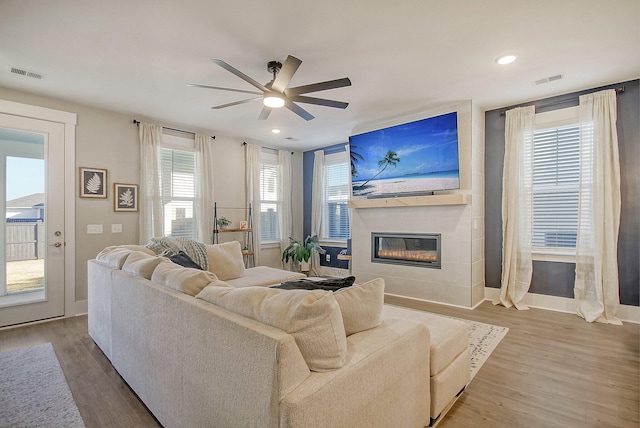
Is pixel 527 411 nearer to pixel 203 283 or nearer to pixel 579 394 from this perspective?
pixel 579 394

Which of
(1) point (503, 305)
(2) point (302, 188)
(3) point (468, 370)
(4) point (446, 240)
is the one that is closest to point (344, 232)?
(2) point (302, 188)

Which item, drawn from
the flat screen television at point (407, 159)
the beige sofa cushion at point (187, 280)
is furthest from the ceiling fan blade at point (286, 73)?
the flat screen television at point (407, 159)

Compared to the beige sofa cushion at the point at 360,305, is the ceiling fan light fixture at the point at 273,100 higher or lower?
higher

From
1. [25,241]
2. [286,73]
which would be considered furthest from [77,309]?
[286,73]

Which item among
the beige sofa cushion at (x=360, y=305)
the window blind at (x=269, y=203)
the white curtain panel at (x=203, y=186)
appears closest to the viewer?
the beige sofa cushion at (x=360, y=305)

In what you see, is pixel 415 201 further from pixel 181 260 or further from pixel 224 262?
pixel 181 260

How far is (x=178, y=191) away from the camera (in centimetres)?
498

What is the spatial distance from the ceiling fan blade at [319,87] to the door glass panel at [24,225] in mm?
3311

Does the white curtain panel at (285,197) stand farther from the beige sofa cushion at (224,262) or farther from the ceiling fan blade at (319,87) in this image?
the ceiling fan blade at (319,87)

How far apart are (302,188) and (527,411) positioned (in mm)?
5586

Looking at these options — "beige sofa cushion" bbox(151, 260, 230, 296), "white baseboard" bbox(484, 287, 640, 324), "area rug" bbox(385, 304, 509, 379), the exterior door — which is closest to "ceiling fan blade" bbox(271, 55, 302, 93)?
"beige sofa cushion" bbox(151, 260, 230, 296)

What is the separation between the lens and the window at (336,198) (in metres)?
6.25

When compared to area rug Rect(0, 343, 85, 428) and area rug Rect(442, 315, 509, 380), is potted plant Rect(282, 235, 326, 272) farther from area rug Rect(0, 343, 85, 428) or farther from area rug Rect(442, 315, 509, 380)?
area rug Rect(0, 343, 85, 428)

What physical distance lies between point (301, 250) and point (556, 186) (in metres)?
4.04
